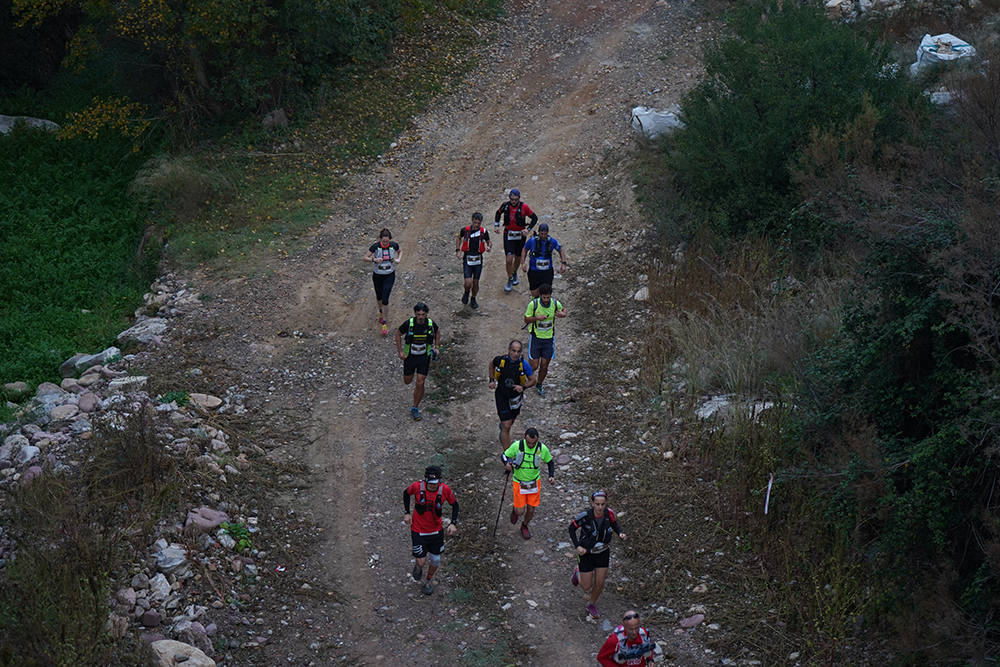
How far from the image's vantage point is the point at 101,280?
59.8 feet

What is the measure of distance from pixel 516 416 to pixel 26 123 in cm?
1892

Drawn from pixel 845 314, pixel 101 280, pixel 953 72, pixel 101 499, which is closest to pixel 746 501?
pixel 845 314

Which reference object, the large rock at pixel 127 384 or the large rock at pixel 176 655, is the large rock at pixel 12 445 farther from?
the large rock at pixel 176 655

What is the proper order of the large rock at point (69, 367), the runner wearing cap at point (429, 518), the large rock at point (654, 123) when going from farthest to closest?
the large rock at point (654, 123) < the large rock at point (69, 367) < the runner wearing cap at point (429, 518)

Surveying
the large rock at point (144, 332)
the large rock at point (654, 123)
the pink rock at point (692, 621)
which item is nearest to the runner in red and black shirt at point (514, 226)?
the large rock at point (654, 123)

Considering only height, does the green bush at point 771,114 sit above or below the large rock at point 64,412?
above

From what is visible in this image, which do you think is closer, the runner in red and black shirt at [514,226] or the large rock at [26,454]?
the large rock at [26,454]

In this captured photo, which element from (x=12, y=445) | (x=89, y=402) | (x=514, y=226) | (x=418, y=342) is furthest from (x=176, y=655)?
(x=514, y=226)

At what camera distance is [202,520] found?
32.8 feet

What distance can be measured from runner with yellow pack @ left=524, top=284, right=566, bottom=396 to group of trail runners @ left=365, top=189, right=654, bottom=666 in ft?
0.04

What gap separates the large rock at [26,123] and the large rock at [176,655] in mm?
19494

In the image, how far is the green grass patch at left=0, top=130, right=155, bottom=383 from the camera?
52.3 feet

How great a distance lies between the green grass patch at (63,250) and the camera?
52.3ft

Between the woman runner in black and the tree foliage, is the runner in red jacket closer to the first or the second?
the woman runner in black
